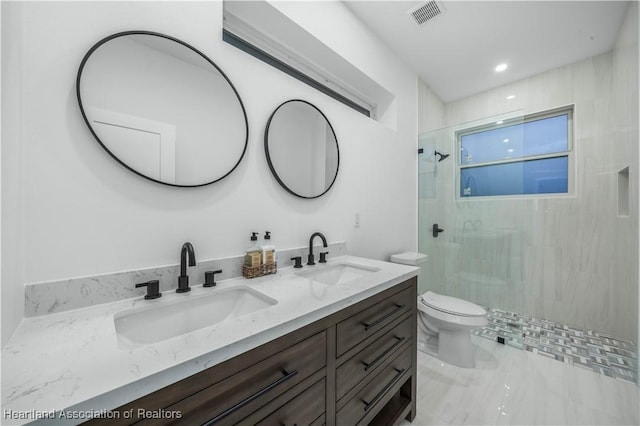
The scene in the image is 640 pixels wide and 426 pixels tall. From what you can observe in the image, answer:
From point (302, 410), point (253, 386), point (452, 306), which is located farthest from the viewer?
point (452, 306)

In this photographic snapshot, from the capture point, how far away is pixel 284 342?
0.70 metres

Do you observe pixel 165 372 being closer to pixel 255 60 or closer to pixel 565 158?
pixel 255 60

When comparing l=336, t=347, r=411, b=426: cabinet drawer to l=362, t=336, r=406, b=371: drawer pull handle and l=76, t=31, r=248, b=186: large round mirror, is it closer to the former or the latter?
l=362, t=336, r=406, b=371: drawer pull handle

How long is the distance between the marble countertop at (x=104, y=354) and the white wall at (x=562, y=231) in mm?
2250

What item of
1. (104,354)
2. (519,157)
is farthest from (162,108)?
(519,157)

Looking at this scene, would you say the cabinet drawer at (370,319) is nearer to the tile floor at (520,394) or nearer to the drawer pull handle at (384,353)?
the drawer pull handle at (384,353)

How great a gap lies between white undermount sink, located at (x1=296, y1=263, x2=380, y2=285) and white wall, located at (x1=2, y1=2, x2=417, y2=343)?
0.23m

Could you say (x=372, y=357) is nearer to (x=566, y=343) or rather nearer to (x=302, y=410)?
(x=302, y=410)

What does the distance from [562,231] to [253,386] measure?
3.23m

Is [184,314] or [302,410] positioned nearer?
[302,410]

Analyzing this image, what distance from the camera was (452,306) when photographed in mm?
1859

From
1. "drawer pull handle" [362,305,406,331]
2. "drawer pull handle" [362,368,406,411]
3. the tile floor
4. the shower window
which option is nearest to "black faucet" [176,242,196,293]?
"drawer pull handle" [362,305,406,331]

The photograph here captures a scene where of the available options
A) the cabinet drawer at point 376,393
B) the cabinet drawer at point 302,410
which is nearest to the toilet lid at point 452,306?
the cabinet drawer at point 376,393

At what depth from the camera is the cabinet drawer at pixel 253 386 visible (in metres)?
0.54
